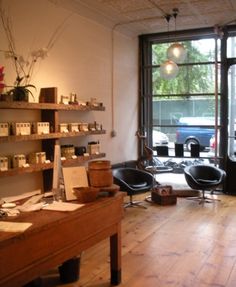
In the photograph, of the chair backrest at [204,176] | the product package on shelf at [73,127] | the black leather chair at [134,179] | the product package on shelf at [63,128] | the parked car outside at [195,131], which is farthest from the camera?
the parked car outside at [195,131]

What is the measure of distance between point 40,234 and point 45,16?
3720mm

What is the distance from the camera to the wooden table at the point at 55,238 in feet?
7.45

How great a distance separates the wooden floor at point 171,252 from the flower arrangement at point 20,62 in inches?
79.8

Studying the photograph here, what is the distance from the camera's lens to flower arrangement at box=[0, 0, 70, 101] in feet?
14.9

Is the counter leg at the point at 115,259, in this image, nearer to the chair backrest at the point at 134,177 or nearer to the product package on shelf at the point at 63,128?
the product package on shelf at the point at 63,128

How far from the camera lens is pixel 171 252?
4.21 m

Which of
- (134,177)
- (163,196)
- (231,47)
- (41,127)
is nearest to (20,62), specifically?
(41,127)

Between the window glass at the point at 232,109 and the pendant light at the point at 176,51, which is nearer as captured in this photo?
the pendant light at the point at 176,51

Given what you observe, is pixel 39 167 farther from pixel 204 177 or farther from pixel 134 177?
pixel 204 177

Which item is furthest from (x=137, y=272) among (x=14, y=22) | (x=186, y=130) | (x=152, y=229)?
(x=186, y=130)

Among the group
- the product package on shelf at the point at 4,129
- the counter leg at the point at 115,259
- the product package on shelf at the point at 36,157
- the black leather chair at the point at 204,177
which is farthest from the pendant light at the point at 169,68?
the counter leg at the point at 115,259

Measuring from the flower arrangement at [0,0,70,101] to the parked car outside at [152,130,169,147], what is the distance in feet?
11.5

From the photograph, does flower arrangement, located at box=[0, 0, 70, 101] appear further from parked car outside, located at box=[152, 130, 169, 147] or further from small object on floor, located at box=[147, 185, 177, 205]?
parked car outside, located at box=[152, 130, 169, 147]

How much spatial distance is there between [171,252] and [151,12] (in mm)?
4036
